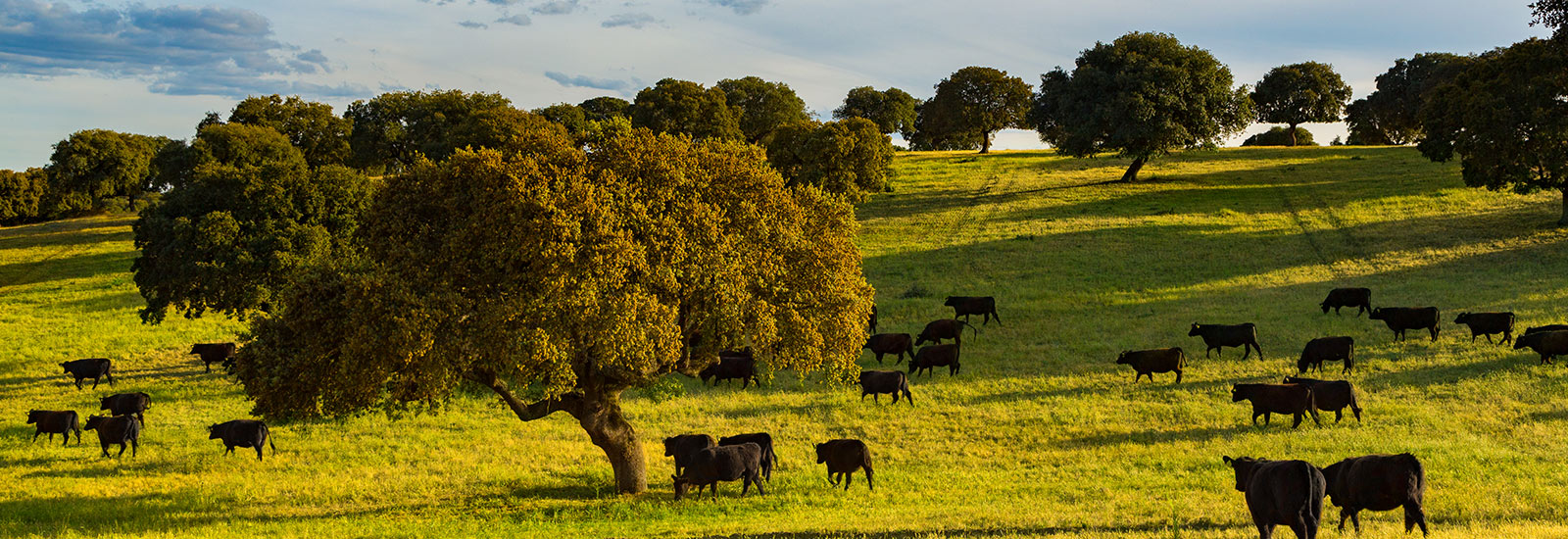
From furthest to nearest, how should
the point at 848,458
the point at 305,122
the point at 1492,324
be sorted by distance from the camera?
the point at 305,122, the point at 1492,324, the point at 848,458

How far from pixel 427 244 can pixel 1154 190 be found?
64370 millimetres

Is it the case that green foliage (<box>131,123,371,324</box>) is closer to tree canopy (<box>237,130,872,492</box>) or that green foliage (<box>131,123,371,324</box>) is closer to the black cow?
the black cow

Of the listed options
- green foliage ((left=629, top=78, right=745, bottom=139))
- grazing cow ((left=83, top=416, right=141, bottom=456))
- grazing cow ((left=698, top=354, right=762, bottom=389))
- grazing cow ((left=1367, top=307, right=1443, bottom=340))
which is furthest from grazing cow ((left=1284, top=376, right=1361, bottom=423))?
green foliage ((left=629, top=78, right=745, bottom=139))

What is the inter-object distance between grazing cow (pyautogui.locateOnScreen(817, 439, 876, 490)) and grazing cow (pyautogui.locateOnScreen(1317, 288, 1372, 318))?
Answer: 87.3 feet

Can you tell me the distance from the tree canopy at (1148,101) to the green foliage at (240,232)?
169ft

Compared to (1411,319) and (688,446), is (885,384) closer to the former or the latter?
(688,446)

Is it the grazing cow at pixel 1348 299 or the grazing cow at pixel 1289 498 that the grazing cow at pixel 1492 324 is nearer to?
the grazing cow at pixel 1348 299

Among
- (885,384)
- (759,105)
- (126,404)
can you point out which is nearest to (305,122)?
(759,105)

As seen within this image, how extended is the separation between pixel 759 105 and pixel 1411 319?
69426 millimetres

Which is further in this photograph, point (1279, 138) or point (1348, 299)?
point (1279, 138)

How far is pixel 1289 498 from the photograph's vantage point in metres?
13.4

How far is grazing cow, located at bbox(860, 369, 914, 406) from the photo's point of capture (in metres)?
28.8

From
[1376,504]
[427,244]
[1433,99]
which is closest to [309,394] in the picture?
[427,244]

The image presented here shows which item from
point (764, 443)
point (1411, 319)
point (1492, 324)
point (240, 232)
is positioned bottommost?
point (764, 443)
